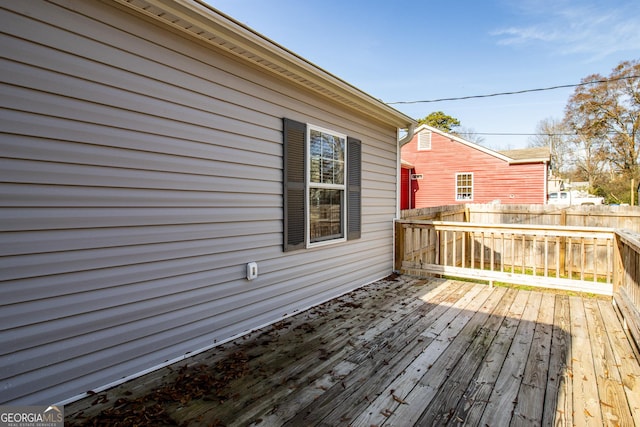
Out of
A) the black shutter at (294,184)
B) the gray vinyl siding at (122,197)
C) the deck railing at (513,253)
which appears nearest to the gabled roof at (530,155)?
the deck railing at (513,253)

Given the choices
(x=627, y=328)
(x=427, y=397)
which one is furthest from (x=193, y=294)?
(x=627, y=328)

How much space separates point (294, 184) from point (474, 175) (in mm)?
13708

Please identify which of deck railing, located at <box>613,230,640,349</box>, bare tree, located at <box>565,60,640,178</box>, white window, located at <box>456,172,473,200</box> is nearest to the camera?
deck railing, located at <box>613,230,640,349</box>

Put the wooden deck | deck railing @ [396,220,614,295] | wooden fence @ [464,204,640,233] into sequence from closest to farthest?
the wooden deck, deck railing @ [396,220,614,295], wooden fence @ [464,204,640,233]

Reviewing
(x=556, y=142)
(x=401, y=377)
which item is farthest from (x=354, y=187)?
(x=556, y=142)

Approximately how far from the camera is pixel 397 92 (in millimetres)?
14531

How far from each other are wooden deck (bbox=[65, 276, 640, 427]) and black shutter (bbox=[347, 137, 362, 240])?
1369mm

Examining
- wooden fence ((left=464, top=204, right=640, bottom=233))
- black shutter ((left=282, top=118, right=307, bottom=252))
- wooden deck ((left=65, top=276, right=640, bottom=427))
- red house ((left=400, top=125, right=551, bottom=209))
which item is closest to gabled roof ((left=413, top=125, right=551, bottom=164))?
red house ((left=400, top=125, right=551, bottom=209))

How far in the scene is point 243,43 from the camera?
2.81 meters

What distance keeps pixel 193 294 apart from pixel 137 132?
1.34 metres

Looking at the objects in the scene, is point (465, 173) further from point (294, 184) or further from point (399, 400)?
point (399, 400)

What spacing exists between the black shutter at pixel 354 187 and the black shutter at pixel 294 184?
3.32 feet

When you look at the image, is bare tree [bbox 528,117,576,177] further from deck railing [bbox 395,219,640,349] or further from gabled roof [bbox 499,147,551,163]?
deck railing [bbox 395,219,640,349]

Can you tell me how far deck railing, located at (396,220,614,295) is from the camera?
440cm
